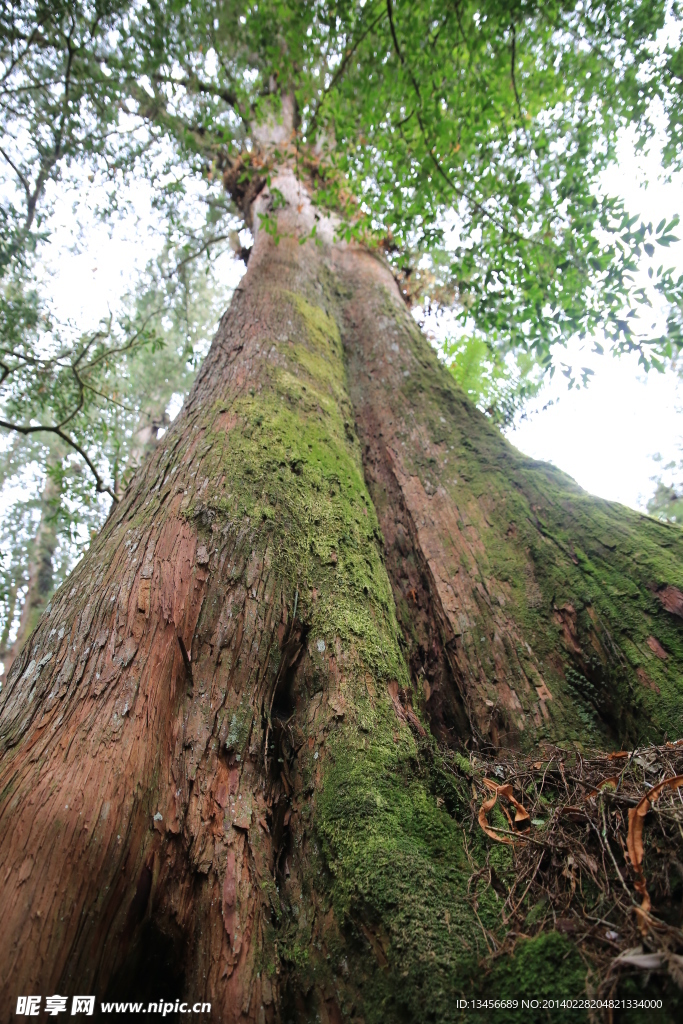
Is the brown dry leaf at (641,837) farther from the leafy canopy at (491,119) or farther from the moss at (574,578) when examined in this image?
the leafy canopy at (491,119)

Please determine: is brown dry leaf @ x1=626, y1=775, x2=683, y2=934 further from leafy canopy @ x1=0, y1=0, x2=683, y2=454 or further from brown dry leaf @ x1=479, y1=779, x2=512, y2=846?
leafy canopy @ x1=0, y1=0, x2=683, y2=454

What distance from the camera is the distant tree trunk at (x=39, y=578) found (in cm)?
898

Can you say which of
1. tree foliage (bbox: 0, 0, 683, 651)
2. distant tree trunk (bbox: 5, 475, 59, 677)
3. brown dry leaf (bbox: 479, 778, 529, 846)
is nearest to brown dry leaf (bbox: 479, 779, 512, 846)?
brown dry leaf (bbox: 479, 778, 529, 846)

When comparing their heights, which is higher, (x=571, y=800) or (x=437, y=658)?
(x=437, y=658)

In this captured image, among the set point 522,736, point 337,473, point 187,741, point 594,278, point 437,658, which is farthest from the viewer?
point 594,278

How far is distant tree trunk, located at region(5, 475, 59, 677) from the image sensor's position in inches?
353

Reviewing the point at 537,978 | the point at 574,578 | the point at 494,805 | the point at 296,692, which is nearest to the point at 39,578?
the point at 296,692

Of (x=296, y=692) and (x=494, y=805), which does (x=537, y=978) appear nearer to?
(x=494, y=805)

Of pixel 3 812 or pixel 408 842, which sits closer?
pixel 3 812

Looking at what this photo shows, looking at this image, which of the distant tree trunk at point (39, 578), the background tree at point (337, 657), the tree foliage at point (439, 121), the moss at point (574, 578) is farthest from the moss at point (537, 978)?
the distant tree trunk at point (39, 578)

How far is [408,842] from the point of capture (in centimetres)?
133

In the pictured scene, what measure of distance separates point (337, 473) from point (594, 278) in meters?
2.73

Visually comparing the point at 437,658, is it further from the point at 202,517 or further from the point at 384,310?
the point at 384,310

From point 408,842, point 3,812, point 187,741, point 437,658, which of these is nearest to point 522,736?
point 437,658
